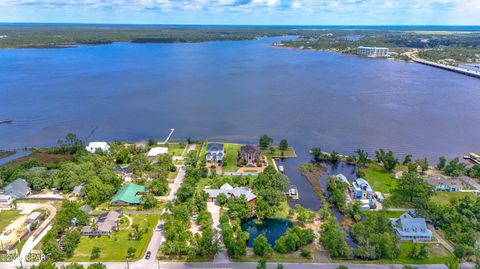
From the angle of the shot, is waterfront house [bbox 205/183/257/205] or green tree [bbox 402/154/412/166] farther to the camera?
green tree [bbox 402/154/412/166]

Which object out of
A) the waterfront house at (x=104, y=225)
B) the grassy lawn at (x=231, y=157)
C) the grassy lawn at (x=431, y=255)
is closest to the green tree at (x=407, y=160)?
the grassy lawn at (x=431, y=255)

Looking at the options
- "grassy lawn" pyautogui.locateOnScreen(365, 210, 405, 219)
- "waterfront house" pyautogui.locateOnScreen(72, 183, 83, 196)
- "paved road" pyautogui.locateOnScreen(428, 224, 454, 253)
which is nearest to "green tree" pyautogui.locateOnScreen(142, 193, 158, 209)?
"waterfront house" pyautogui.locateOnScreen(72, 183, 83, 196)

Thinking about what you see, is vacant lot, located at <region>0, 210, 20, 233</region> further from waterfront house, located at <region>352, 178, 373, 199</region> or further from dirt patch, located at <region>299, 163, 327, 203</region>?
waterfront house, located at <region>352, 178, 373, 199</region>

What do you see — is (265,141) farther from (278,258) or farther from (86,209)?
(86,209)

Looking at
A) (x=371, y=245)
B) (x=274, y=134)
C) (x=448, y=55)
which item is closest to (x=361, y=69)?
(x=448, y=55)

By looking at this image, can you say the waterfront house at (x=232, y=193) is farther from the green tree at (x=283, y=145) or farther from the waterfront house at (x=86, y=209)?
the green tree at (x=283, y=145)

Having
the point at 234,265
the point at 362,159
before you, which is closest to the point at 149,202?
the point at 234,265

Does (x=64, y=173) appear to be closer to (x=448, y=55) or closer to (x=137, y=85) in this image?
(x=137, y=85)
